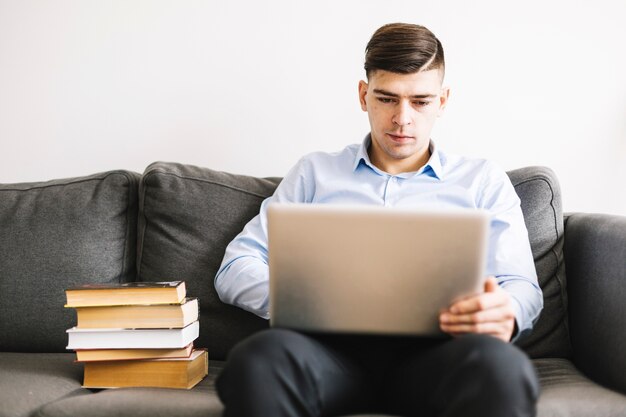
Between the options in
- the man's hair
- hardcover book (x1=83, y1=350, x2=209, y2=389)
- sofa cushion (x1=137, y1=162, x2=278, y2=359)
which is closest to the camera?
hardcover book (x1=83, y1=350, x2=209, y2=389)

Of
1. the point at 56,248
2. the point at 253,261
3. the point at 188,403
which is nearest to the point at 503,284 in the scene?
the point at 253,261

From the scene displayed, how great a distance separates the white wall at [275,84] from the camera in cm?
210

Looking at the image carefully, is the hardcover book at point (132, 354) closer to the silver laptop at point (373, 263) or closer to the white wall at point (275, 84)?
the silver laptop at point (373, 263)

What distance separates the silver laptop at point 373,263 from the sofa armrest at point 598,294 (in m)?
0.52

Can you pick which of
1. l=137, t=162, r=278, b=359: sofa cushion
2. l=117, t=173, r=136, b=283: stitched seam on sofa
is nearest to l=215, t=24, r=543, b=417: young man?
l=137, t=162, r=278, b=359: sofa cushion

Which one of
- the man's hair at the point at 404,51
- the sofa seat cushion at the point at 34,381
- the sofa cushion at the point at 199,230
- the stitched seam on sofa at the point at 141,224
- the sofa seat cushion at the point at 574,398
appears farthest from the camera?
the stitched seam on sofa at the point at 141,224

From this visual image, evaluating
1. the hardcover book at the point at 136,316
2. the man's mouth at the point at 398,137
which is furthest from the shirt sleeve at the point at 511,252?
the hardcover book at the point at 136,316

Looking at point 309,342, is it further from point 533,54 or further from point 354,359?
point 533,54

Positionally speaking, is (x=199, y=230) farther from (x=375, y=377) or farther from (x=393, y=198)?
(x=375, y=377)

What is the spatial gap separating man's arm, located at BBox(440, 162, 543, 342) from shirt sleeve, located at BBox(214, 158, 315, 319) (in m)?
0.47

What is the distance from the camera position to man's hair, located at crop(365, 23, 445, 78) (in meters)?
1.65

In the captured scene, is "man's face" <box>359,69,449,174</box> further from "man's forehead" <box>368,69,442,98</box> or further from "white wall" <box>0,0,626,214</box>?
"white wall" <box>0,0,626,214</box>

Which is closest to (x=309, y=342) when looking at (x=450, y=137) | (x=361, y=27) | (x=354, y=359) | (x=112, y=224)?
(x=354, y=359)

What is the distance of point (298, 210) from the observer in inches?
43.4
